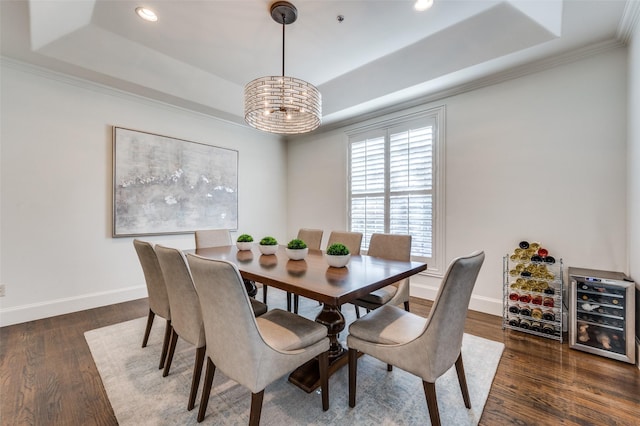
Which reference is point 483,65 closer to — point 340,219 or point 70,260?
point 340,219

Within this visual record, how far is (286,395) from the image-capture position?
1730 mm

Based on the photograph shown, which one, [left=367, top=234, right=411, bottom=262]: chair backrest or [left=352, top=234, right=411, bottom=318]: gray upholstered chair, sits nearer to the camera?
[left=352, top=234, right=411, bottom=318]: gray upholstered chair

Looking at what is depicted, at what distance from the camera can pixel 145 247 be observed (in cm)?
190

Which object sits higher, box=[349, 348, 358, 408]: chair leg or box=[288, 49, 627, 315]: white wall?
box=[288, 49, 627, 315]: white wall

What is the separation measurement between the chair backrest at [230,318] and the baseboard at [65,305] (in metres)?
2.86

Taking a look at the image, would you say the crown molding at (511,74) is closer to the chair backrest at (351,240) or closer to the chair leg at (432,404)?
the chair backrest at (351,240)

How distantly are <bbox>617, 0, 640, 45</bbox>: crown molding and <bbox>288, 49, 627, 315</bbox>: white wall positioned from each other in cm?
15

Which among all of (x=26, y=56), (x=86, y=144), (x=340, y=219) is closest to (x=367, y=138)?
(x=340, y=219)

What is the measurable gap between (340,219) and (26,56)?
13.5 ft

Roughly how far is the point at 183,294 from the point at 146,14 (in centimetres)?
244

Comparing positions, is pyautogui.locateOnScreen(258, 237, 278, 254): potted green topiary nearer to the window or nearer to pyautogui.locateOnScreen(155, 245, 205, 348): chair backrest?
pyautogui.locateOnScreen(155, 245, 205, 348): chair backrest

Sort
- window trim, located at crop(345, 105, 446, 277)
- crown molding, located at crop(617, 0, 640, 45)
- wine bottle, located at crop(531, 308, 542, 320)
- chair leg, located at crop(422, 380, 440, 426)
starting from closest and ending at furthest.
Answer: chair leg, located at crop(422, 380, 440, 426)
crown molding, located at crop(617, 0, 640, 45)
wine bottle, located at crop(531, 308, 542, 320)
window trim, located at crop(345, 105, 446, 277)

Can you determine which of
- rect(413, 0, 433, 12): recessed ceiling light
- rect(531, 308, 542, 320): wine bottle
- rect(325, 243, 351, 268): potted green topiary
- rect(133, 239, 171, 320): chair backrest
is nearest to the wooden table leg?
rect(325, 243, 351, 268): potted green topiary

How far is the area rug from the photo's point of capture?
1.53 metres
